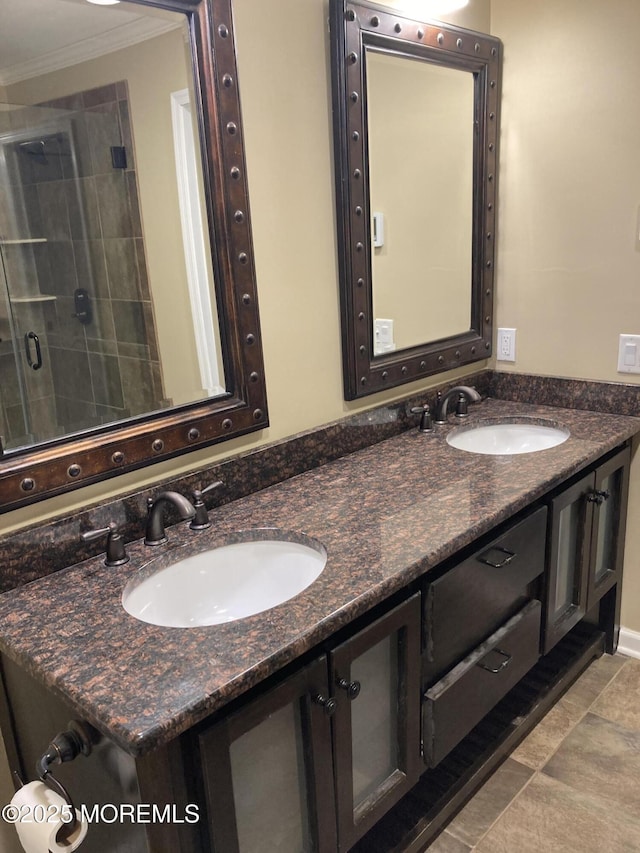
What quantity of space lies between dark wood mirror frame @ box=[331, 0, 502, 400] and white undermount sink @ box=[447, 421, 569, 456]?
22cm

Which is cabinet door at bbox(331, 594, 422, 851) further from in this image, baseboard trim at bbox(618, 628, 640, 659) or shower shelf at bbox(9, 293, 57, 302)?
baseboard trim at bbox(618, 628, 640, 659)

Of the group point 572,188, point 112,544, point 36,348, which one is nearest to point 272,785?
point 112,544

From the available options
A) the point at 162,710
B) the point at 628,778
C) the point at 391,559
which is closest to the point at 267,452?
the point at 391,559

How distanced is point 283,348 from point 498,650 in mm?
885

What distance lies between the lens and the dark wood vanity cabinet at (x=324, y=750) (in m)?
1.05

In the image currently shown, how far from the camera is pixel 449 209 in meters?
2.13

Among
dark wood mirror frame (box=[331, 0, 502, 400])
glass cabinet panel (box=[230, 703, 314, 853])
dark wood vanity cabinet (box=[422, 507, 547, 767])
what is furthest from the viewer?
dark wood mirror frame (box=[331, 0, 502, 400])

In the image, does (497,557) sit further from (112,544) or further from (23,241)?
(23,241)

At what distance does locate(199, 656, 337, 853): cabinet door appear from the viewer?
103 cm

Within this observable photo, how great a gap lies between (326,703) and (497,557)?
0.58 meters

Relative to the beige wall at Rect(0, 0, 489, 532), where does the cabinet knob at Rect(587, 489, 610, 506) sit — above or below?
below

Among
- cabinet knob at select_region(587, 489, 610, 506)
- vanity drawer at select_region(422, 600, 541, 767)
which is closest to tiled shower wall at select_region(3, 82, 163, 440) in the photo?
vanity drawer at select_region(422, 600, 541, 767)

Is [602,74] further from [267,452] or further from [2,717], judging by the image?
[2,717]

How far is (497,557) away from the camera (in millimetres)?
1557
